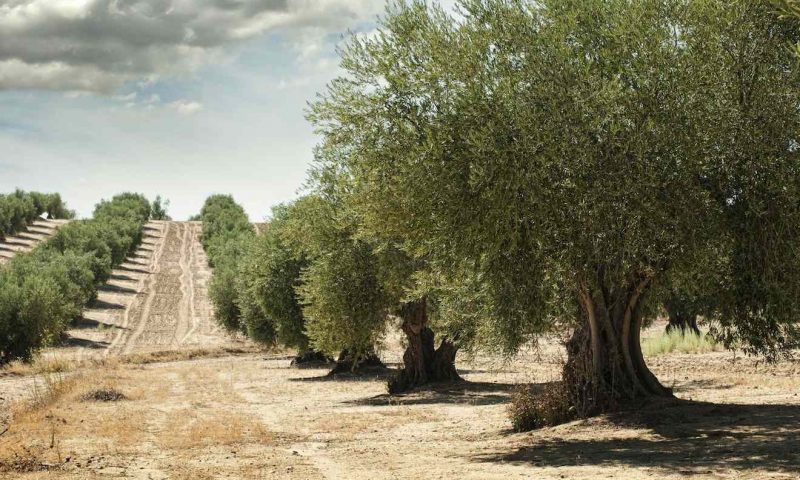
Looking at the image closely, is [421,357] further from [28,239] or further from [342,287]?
[28,239]

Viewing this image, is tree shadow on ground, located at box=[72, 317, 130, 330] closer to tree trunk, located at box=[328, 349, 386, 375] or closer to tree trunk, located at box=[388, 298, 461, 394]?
tree trunk, located at box=[328, 349, 386, 375]

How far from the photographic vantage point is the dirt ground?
1616 centimetres

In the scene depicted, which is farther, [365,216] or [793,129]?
[365,216]

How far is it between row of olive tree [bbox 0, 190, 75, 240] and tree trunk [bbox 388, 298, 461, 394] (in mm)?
118884

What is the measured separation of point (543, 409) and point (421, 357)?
15.4 meters

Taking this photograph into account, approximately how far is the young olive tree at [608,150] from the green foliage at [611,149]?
36 mm

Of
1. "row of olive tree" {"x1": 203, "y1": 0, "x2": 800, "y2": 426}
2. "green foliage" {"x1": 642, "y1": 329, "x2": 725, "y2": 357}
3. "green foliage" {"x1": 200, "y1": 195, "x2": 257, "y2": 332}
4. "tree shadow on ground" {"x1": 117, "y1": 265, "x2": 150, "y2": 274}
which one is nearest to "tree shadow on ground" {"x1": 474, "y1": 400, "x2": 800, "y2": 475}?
"row of olive tree" {"x1": 203, "y1": 0, "x2": 800, "y2": 426}

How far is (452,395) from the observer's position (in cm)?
3388

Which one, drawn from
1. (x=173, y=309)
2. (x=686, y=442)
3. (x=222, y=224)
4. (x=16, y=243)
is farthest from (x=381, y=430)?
(x=222, y=224)

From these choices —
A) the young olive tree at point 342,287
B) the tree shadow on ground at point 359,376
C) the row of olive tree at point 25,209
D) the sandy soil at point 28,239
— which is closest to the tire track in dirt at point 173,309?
the sandy soil at point 28,239

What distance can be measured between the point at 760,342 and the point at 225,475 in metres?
11.9

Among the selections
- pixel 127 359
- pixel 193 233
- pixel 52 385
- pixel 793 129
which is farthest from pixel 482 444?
pixel 193 233

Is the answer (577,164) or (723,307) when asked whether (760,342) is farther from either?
(577,164)

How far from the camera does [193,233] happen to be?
174000 millimetres
